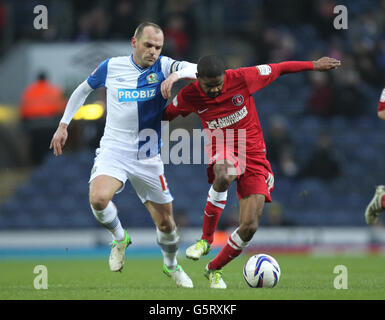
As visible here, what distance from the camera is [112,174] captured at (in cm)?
763

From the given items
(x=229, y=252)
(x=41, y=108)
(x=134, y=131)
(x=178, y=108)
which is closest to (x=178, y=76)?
(x=178, y=108)

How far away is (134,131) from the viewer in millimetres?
7812

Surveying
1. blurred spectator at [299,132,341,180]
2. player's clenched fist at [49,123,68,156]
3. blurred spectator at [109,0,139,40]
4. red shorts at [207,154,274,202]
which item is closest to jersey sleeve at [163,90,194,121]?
red shorts at [207,154,274,202]

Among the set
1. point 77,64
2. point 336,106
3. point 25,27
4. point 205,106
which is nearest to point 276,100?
point 336,106

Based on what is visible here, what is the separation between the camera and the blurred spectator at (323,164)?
1640 centimetres

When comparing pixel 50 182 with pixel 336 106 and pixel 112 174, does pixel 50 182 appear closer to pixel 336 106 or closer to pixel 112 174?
pixel 336 106

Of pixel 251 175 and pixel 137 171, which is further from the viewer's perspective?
pixel 137 171

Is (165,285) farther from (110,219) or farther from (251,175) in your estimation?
(251,175)

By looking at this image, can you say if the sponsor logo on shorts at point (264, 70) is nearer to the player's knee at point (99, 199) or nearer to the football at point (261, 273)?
the football at point (261, 273)

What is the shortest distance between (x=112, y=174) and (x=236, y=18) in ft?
40.8

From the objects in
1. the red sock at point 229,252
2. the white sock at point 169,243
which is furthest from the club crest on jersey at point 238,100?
the white sock at point 169,243

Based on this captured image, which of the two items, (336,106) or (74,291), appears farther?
(336,106)

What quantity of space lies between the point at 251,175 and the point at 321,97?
10354mm

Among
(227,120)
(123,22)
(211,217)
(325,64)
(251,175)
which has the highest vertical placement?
(123,22)
